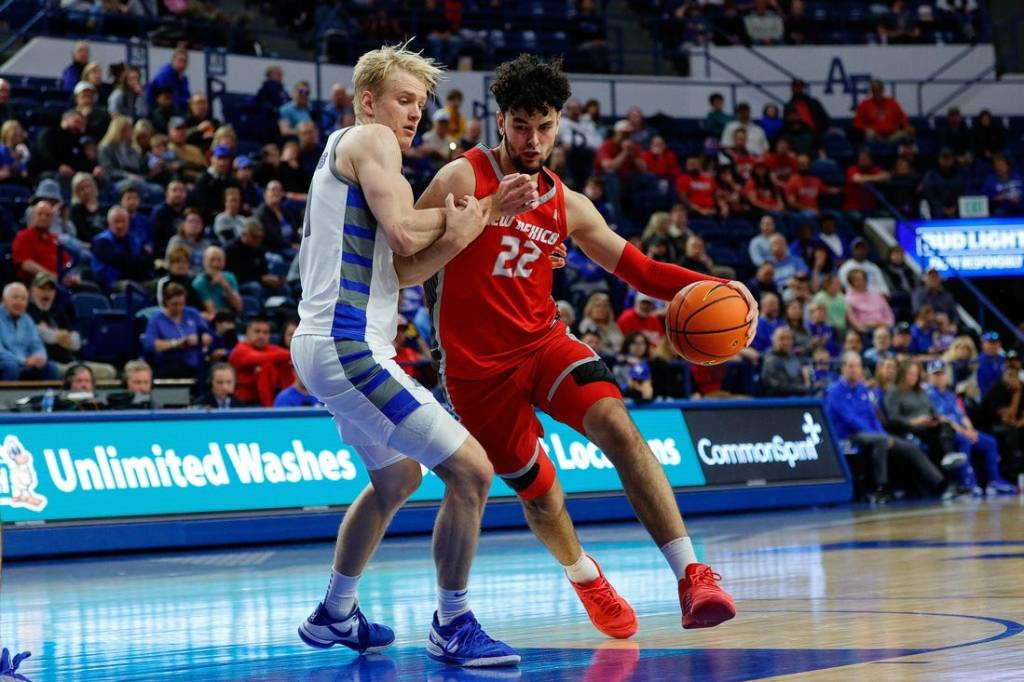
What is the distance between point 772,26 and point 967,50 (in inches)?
132

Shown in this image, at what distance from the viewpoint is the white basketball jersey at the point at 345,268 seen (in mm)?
5000

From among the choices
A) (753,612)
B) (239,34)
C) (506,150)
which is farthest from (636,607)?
(239,34)

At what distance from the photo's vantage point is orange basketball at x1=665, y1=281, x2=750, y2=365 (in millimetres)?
5578

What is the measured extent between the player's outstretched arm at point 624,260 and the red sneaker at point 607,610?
1070mm

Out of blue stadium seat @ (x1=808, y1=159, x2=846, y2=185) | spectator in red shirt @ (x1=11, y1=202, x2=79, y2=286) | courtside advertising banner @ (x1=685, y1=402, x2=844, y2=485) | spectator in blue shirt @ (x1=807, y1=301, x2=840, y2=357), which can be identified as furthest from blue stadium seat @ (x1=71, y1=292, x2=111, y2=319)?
blue stadium seat @ (x1=808, y1=159, x2=846, y2=185)

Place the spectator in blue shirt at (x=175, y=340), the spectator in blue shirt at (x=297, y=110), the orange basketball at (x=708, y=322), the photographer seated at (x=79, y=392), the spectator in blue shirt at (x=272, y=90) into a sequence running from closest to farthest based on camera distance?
the orange basketball at (x=708, y=322)
the photographer seated at (x=79, y=392)
the spectator in blue shirt at (x=175, y=340)
the spectator in blue shirt at (x=297, y=110)
the spectator in blue shirt at (x=272, y=90)

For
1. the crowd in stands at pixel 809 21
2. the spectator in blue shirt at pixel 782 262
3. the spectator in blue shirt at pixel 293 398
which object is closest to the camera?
the spectator in blue shirt at pixel 293 398

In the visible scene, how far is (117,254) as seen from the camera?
13.9 m

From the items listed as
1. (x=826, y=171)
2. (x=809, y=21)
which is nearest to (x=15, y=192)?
(x=826, y=171)

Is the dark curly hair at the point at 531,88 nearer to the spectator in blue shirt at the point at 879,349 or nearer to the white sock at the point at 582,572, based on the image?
the white sock at the point at 582,572

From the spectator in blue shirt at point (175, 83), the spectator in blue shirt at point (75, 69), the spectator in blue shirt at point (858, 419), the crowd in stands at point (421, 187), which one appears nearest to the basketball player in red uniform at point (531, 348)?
the crowd in stands at point (421, 187)

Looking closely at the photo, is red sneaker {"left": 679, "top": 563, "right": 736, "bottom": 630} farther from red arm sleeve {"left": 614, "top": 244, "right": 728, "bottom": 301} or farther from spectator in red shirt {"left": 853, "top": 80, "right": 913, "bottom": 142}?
spectator in red shirt {"left": 853, "top": 80, "right": 913, "bottom": 142}

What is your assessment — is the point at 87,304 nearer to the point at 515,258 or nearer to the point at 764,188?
the point at 515,258

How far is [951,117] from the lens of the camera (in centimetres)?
2398
